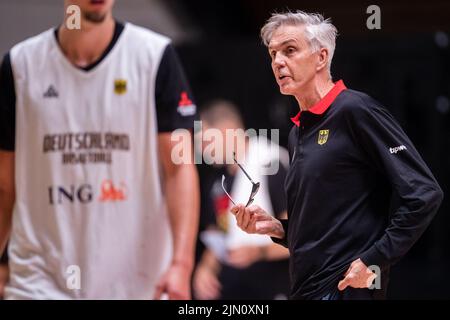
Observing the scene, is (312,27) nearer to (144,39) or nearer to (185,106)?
(185,106)

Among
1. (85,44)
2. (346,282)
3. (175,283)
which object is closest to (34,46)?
(85,44)

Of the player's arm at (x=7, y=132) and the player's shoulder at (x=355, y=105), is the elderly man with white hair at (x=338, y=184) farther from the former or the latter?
the player's arm at (x=7, y=132)

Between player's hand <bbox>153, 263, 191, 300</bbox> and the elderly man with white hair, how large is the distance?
113 cm

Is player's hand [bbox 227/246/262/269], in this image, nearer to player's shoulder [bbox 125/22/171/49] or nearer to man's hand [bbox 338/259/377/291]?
player's shoulder [bbox 125/22/171/49]

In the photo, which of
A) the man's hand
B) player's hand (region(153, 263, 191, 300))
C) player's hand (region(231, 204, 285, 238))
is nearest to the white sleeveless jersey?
player's hand (region(153, 263, 191, 300))

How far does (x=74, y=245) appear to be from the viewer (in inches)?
139

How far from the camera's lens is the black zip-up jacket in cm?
215

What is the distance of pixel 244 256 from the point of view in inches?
199

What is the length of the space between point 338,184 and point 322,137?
0.13 m

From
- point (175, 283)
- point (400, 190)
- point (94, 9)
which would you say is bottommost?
point (175, 283)
